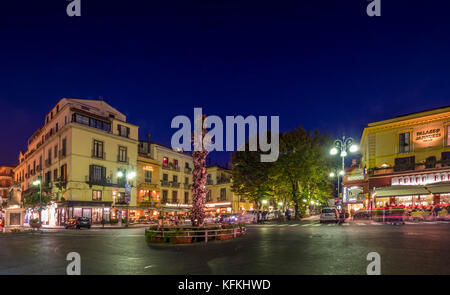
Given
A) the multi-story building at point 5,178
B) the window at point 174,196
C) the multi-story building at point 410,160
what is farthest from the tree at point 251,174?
the multi-story building at point 5,178

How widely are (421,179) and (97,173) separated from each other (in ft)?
126

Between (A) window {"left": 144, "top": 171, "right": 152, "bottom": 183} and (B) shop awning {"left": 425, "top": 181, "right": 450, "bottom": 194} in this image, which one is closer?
(B) shop awning {"left": 425, "top": 181, "right": 450, "bottom": 194}

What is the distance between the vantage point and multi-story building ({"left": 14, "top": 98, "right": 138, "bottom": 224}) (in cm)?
3991

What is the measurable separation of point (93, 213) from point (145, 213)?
997cm

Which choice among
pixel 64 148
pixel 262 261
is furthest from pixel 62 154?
pixel 262 261

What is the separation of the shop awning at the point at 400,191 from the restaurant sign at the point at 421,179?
113 cm

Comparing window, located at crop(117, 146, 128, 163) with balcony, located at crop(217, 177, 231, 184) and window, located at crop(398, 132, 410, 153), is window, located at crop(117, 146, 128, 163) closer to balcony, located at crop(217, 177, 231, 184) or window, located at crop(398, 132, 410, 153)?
balcony, located at crop(217, 177, 231, 184)

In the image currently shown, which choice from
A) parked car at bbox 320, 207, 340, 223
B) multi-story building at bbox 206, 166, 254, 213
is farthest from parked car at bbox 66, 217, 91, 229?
multi-story building at bbox 206, 166, 254, 213

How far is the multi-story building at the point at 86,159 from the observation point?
3991cm

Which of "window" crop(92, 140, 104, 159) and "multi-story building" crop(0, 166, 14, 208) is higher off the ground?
"window" crop(92, 140, 104, 159)

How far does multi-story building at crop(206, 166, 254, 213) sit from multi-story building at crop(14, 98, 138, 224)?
22898 mm

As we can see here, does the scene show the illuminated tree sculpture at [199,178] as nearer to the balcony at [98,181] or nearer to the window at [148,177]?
the balcony at [98,181]

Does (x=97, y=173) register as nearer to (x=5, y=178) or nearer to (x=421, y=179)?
(x=421, y=179)
